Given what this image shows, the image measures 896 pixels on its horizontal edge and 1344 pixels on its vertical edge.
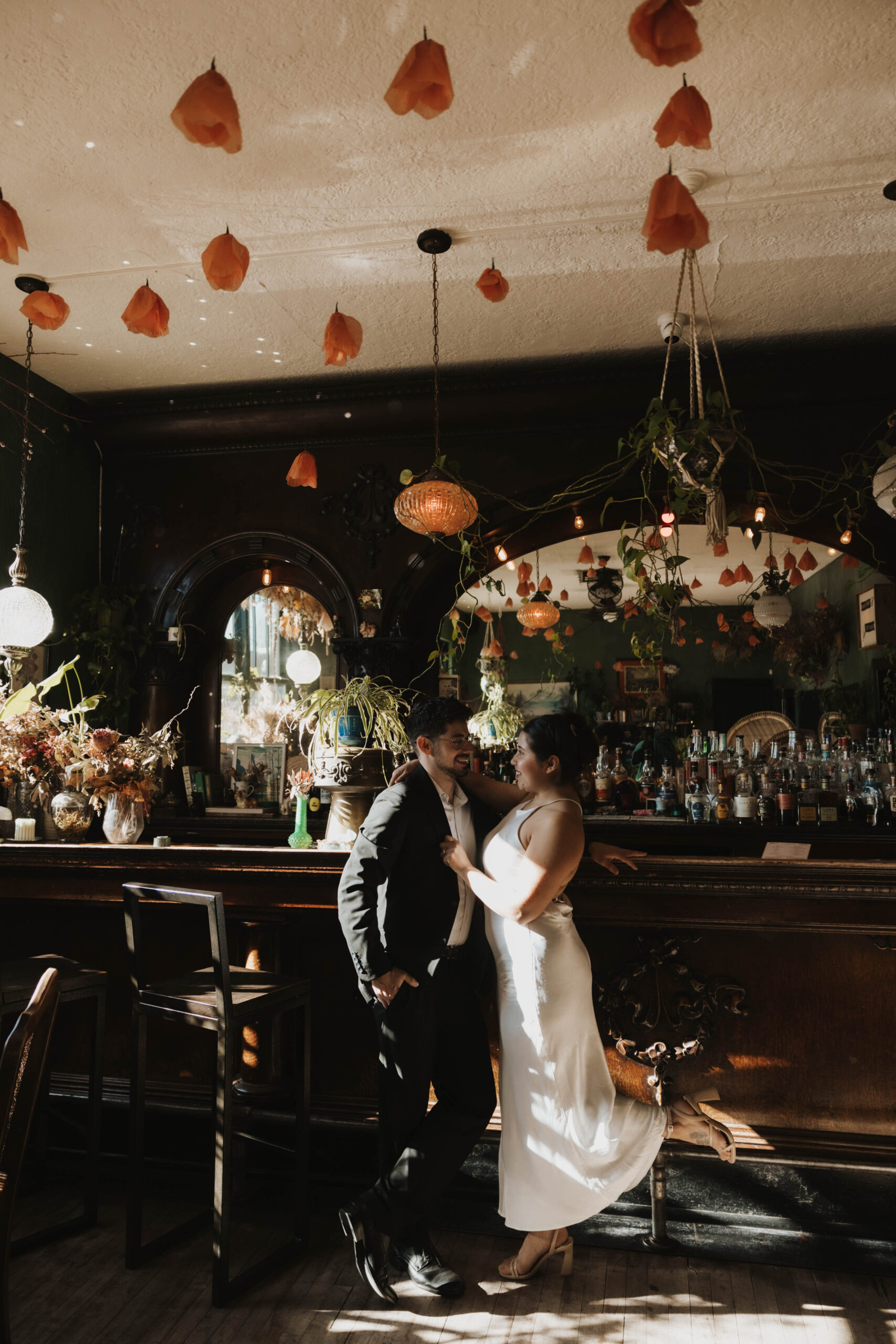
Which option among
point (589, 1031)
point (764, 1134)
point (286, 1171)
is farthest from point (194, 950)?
point (764, 1134)

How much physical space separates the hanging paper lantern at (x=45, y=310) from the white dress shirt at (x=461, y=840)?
226 centimetres

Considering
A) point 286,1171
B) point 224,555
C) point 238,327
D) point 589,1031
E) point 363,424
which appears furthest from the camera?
point 224,555

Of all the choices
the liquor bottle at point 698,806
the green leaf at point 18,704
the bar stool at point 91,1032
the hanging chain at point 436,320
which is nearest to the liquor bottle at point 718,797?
the liquor bottle at point 698,806

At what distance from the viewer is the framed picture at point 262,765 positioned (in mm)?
6473

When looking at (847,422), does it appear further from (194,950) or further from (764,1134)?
(194,950)

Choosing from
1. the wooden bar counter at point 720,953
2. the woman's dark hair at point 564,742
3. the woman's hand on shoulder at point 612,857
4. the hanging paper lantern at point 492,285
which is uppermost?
the hanging paper lantern at point 492,285

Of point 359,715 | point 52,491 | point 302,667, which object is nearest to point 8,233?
point 359,715

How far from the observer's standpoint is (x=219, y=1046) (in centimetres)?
284

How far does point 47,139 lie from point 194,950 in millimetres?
3000

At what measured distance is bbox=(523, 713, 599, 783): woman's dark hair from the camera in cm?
289

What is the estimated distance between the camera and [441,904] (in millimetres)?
2963

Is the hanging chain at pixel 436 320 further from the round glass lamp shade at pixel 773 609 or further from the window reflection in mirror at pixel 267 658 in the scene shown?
the round glass lamp shade at pixel 773 609

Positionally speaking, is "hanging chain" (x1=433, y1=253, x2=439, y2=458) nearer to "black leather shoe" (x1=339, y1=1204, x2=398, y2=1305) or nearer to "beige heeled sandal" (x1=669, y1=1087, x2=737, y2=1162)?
"beige heeled sandal" (x1=669, y1=1087, x2=737, y2=1162)

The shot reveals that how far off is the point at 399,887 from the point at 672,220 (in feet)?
6.74
